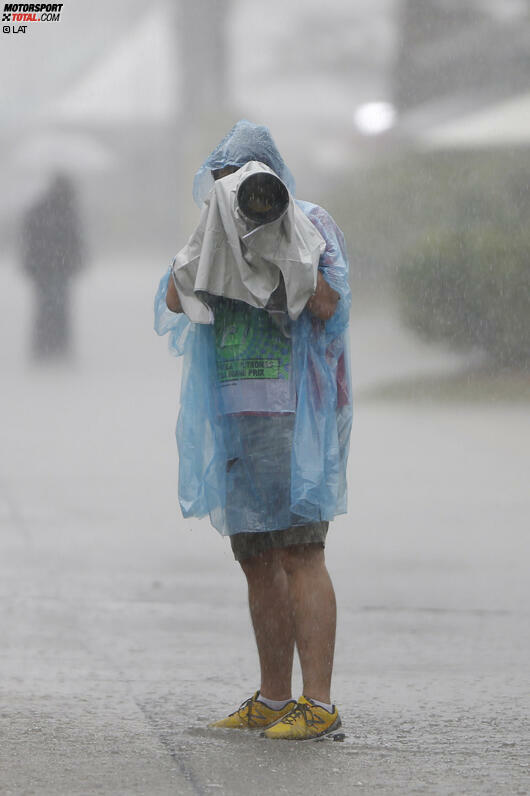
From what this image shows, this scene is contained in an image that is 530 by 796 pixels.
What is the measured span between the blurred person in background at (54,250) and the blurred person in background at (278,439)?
2.56 metres

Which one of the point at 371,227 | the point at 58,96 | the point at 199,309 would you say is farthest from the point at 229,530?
the point at 58,96

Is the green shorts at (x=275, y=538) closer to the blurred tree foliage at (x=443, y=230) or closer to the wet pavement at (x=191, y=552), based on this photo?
the wet pavement at (x=191, y=552)

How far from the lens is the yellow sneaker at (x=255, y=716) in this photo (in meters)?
3.76

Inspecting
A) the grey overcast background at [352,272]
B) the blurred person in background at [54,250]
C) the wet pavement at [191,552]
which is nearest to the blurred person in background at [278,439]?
the wet pavement at [191,552]

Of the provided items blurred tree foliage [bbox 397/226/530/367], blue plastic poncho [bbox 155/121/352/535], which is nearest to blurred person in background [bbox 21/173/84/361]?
blurred tree foliage [bbox 397/226/530/367]

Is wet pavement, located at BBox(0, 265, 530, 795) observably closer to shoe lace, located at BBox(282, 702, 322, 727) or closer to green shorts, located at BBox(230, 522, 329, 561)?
shoe lace, located at BBox(282, 702, 322, 727)

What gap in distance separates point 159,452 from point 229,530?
275 centimetres

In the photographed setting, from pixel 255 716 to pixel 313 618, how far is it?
35 cm

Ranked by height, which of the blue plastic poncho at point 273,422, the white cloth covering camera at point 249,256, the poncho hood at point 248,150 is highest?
the poncho hood at point 248,150

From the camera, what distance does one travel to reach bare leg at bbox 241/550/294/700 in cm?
374

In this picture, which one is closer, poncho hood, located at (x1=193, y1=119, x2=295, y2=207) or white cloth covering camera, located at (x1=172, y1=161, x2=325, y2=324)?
white cloth covering camera, located at (x1=172, y1=161, x2=325, y2=324)

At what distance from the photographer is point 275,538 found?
3.69 meters

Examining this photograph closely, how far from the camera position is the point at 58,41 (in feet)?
20.1

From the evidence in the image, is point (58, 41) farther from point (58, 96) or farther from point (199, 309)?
point (199, 309)
